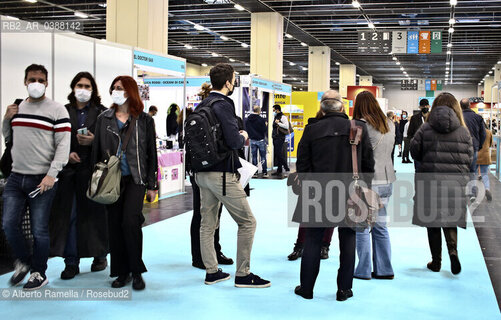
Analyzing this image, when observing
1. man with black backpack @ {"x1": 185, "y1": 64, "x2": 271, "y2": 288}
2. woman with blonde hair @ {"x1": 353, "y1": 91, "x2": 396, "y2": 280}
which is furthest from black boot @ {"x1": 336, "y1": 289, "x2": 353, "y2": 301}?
man with black backpack @ {"x1": 185, "y1": 64, "x2": 271, "y2": 288}

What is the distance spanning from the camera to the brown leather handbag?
3617 mm

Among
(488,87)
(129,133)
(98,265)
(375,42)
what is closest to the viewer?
(129,133)

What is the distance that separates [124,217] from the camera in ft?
12.6

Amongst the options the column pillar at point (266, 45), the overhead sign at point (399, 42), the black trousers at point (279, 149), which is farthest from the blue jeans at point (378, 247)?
the overhead sign at point (399, 42)

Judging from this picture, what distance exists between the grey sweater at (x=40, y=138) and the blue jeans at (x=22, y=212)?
0.26ft

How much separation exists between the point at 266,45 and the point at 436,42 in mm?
5210

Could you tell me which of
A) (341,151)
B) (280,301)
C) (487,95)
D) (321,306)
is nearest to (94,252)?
(280,301)

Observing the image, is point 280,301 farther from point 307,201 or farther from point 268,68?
point 268,68

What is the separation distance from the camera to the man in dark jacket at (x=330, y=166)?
3.60 m

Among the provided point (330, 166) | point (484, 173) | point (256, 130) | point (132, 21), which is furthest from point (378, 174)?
point (256, 130)

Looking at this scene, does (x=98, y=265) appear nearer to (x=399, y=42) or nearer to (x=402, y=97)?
(x=399, y=42)

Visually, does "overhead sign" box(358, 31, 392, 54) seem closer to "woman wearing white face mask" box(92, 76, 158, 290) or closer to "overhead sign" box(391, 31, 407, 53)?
"overhead sign" box(391, 31, 407, 53)

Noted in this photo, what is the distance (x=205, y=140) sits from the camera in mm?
3742

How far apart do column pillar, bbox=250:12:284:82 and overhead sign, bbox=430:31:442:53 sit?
15.5 ft
